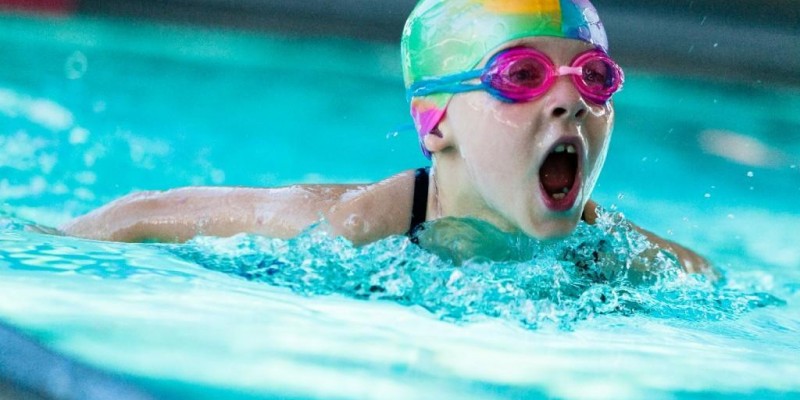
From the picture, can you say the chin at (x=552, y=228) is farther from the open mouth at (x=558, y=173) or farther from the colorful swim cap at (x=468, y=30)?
the colorful swim cap at (x=468, y=30)

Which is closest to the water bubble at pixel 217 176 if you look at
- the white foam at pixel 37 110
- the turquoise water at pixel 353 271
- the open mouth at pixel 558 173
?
the turquoise water at pixel 353 271

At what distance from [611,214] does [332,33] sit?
3.77m

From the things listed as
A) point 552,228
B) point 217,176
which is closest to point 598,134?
point 552,228

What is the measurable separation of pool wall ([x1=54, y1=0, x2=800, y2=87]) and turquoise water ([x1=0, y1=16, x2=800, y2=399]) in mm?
691

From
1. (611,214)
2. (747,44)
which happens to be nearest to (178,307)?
(611,214)

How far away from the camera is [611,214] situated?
262 cm

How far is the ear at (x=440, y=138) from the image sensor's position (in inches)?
93.5

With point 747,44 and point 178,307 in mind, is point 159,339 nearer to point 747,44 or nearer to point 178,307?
point 178,307

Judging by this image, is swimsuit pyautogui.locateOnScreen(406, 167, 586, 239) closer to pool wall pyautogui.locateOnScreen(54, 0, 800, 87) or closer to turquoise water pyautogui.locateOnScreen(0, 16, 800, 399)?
turquoise water pyautogui.locateOnScreen(0, 16, 800, 399)

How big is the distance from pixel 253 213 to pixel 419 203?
41cm

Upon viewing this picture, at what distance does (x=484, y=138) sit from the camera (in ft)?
7.33

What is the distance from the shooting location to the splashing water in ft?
6.74

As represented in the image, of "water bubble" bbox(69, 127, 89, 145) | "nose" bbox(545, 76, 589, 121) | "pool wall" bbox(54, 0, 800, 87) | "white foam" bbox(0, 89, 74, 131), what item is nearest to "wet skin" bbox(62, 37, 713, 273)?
"nose" bbox(545, 76, 589, 121)

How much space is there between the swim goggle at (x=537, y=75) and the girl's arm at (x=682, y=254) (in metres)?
0.46
